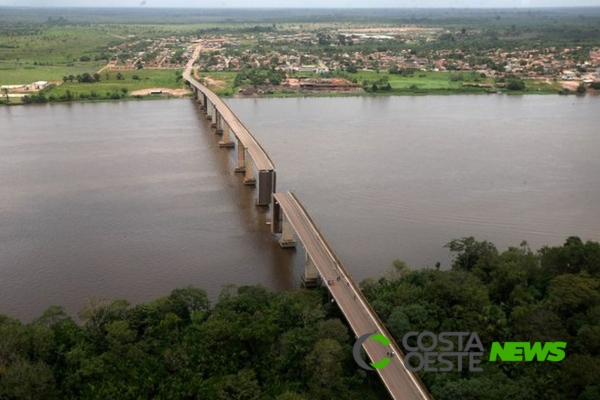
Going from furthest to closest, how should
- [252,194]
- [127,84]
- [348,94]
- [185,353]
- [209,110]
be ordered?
[127,84] < [348,94] < [209,110] < [252,194] < [185,353]

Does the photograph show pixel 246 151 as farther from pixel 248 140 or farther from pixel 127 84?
pixel 127 84

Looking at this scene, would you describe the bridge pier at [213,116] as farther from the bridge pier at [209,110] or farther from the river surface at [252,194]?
the river surface at [252,194]

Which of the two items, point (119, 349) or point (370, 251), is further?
point (370, 251)

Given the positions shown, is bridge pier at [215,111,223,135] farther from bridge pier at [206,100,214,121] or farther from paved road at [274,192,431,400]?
paved road at [274,192,431,400]

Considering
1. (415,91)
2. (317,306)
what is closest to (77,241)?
(317,306)

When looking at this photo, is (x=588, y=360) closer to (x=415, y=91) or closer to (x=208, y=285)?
(x=208, y=285)

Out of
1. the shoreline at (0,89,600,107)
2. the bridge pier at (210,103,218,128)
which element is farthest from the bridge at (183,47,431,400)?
the shoreline at (0,89,600,107)

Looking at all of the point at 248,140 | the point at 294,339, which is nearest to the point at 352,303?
the point at 294,339
